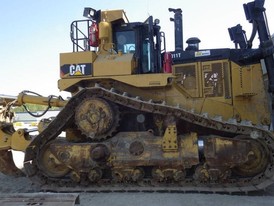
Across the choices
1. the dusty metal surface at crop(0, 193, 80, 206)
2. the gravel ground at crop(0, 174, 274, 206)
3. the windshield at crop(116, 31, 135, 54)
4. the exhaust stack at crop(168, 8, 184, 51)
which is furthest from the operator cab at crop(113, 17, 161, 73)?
the dusty metal surface at crop(0, 193, 80, 206)

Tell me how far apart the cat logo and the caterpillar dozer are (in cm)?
2

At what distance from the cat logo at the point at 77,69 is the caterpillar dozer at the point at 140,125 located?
0.02 metres

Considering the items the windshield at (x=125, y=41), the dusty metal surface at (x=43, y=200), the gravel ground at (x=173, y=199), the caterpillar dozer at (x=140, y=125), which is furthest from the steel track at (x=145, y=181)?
the dusty metal surface at (x=43, y=200)

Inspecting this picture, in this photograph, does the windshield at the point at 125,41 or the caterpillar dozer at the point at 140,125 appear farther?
the windshield at the point at 125,41

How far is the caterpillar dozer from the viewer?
643 centimetres

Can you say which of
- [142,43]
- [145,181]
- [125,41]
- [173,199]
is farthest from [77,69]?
[173,199]

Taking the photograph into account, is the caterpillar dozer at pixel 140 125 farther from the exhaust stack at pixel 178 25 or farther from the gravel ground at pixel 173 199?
the exhaust stack at pixel 178 25

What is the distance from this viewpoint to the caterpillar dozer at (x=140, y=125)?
21.1 feet

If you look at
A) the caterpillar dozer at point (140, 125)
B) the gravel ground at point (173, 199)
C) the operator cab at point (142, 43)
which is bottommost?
the gravel ground at point (173, 199)

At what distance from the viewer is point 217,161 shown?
6.38 meters

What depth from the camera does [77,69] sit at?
23.1 feet

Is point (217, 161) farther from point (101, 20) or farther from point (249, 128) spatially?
point (101, 20)

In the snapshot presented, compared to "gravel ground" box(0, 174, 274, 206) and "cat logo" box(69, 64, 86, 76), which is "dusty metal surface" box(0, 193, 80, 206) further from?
"cat logo" box(69, 64, 86, 76)

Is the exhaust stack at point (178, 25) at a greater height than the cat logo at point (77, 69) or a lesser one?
greater
